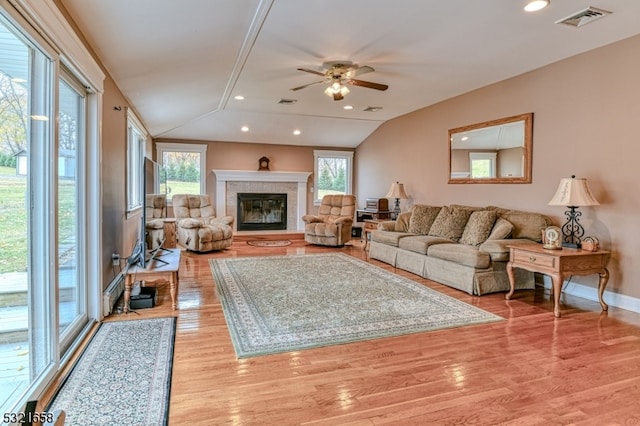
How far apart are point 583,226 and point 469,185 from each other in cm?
179

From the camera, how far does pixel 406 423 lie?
186 cm

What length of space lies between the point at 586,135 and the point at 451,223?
1876 mm

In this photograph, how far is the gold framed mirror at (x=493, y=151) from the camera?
4.82 m

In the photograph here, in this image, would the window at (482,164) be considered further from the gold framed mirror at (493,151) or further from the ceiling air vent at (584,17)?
the ceiling air vent at (584,17)

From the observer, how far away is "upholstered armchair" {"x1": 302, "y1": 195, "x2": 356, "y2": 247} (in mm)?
7449

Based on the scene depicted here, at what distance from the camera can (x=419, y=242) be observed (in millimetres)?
5141

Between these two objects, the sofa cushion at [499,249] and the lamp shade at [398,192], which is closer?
the sofa cushion at [499,249]

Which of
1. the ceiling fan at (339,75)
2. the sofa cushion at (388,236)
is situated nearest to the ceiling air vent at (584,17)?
the ceiling fan at (339,75)

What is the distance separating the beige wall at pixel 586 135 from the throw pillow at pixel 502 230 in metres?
0.46

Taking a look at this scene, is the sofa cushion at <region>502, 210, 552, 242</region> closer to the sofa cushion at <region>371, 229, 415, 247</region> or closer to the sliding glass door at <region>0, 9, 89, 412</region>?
the sofa cushion at <region>371, 229, 415, 247</region>

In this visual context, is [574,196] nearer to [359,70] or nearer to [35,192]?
[359,70]

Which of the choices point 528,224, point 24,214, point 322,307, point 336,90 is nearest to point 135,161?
point 336,90

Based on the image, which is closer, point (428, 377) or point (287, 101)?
point (428, 377)

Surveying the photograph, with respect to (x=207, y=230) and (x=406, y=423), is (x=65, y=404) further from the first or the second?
(x=207, y=230)
